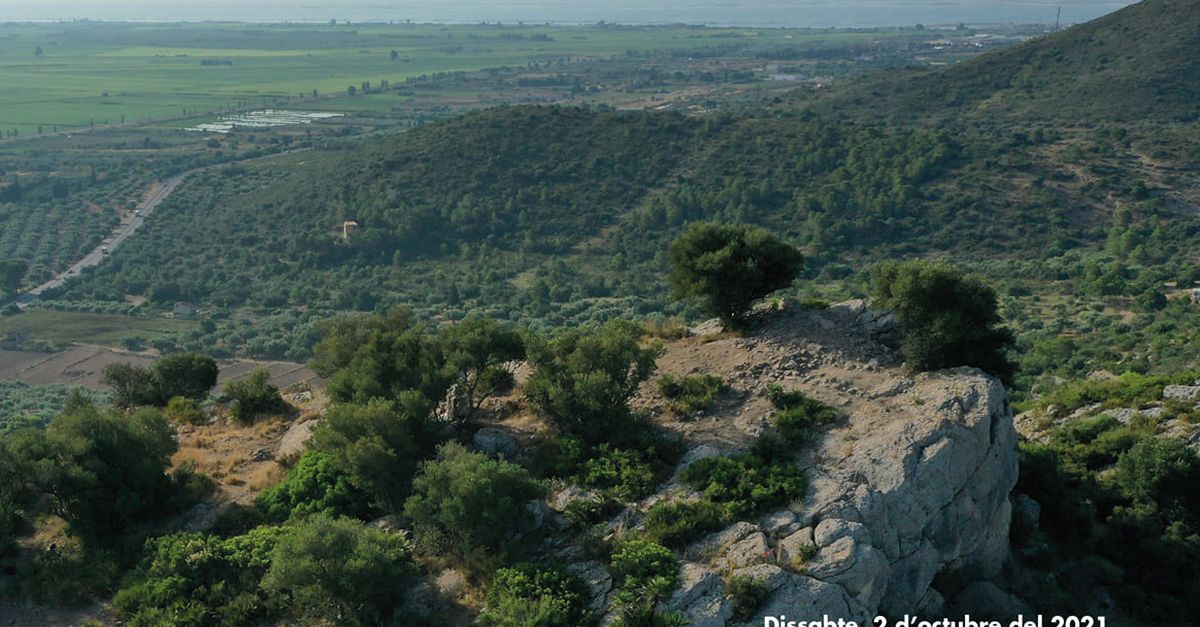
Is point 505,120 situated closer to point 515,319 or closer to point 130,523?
point 515,319

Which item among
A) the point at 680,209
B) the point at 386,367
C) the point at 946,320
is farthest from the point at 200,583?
the point at 680,209

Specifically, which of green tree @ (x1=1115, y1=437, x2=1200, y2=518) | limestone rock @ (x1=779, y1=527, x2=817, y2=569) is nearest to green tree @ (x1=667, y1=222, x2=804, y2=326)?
limestone rock @ (x1=779, y1=527, x2=817, y2=569)

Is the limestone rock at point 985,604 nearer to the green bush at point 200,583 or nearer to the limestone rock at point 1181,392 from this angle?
the limestone rock at point 1181,392

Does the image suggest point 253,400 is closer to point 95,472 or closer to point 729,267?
point 95,472

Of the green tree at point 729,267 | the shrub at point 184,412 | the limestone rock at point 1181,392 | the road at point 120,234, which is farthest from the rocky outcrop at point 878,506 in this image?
the road at point 120,234

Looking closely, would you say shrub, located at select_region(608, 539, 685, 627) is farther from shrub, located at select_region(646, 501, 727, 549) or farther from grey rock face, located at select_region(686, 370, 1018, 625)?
grey rock face, located at select_region(686, 370, 1018, 625)
